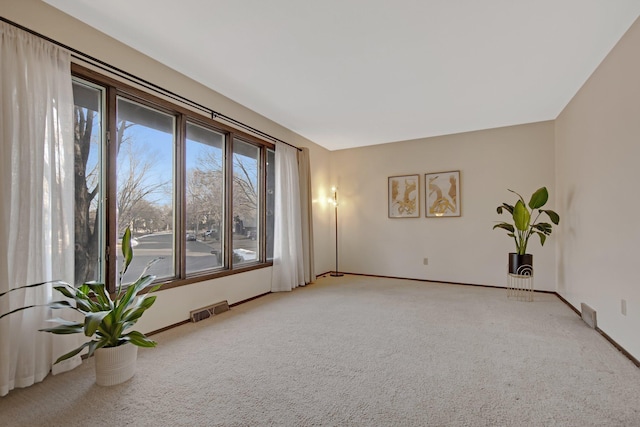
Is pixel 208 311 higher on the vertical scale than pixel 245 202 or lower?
lower

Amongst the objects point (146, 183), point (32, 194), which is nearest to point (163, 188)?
point (146, 183)

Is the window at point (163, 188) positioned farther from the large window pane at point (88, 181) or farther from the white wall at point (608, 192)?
the white wall at point (608, 192)

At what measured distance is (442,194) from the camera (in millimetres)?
5262

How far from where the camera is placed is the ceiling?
2195mm

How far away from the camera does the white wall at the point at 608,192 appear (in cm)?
230

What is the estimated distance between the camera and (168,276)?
124 inches

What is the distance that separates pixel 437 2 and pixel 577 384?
2.74 meters

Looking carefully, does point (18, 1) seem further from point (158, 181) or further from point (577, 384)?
point (577, 384)

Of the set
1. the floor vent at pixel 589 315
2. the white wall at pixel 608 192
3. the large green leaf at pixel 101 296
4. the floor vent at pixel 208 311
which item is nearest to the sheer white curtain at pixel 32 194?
the large green leaf at pixel 101 296

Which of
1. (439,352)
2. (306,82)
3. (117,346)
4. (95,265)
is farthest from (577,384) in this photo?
(95,265)

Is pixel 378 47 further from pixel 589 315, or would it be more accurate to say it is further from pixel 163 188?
pixel 589 315

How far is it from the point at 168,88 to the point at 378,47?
2.12 meters

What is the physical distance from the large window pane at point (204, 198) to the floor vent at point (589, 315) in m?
4.07

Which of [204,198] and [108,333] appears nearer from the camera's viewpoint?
[108,333]
